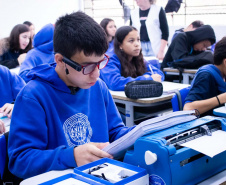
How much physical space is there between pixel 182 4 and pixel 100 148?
6.44 m

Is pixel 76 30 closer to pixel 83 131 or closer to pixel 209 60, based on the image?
pixel 83 131

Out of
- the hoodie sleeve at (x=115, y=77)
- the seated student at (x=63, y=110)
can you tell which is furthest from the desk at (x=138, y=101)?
the seated student at (x=63, y=110)

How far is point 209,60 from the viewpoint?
3838mm

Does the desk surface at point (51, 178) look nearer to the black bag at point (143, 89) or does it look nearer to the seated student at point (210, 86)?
the seated student at point (210, 86)

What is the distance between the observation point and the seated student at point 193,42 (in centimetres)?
388

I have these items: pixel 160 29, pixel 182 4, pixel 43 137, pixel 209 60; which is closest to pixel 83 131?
pixel 43 137

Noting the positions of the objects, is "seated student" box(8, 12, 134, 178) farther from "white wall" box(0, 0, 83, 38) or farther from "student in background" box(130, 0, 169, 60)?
"white wall" box(0, 0, 83, 38)

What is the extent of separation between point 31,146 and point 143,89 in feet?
5.29

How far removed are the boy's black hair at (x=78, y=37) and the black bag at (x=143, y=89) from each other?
1.41m

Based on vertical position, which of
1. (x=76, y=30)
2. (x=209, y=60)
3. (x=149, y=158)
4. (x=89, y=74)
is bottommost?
(x=209, y=60)

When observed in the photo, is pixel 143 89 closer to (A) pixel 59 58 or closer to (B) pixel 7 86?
(B) pixel 7 86

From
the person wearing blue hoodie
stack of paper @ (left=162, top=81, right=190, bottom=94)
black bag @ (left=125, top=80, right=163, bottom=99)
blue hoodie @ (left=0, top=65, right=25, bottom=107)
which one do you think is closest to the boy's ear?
blue hoodie @ (left=0, top=65, right=25, bottom=107)

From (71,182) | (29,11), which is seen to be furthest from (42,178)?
(29,11)

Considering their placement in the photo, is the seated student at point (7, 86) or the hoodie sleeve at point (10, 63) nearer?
the seated student at point (7, 86)
